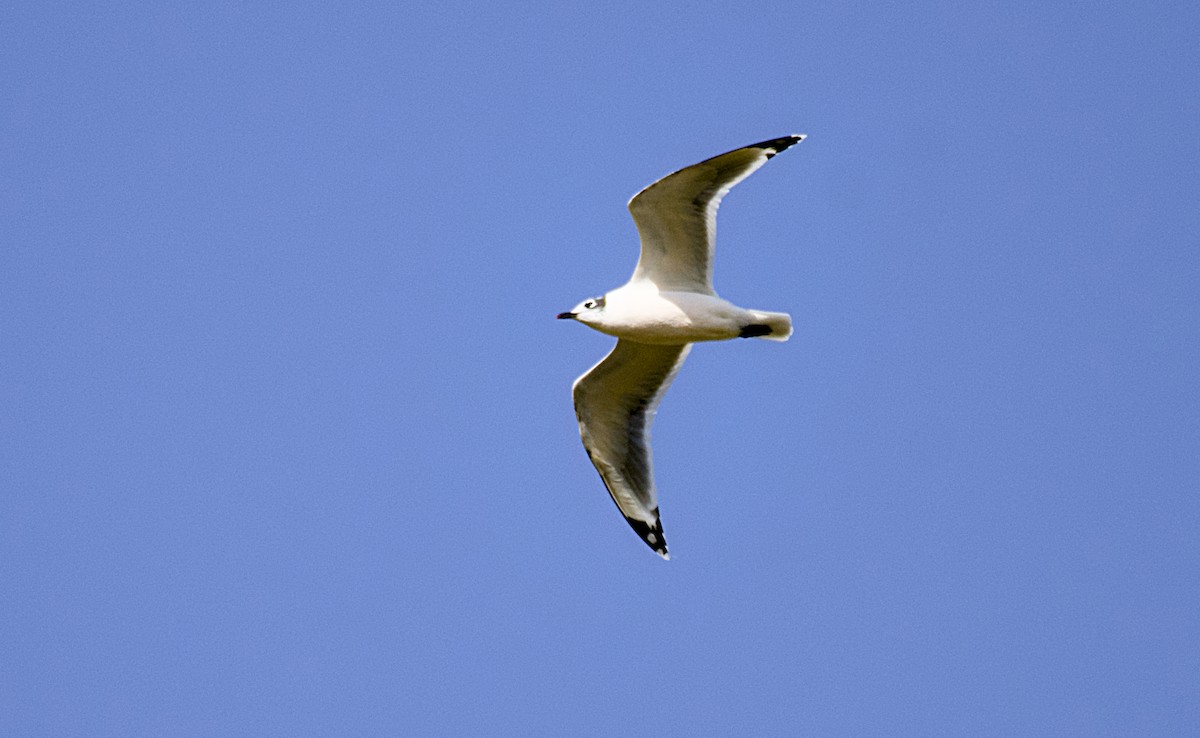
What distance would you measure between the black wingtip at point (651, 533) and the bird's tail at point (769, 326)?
6.61 feet

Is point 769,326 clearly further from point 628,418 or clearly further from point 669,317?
point 628,418

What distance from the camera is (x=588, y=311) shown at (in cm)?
1127

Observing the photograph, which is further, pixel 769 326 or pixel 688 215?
pixel 769 326

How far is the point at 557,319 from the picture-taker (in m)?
11.4

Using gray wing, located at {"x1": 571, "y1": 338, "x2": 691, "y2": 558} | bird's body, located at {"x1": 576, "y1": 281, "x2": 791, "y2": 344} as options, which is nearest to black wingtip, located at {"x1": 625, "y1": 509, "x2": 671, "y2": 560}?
gray wing, located at {"x1": 571, "y1": 338, "x2": 691, "y2": 558}

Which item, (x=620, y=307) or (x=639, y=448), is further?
(x=639, y=448)

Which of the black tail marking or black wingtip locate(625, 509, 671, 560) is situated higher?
the black tail marking

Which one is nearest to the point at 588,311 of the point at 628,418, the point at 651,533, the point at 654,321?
the point at 654,321

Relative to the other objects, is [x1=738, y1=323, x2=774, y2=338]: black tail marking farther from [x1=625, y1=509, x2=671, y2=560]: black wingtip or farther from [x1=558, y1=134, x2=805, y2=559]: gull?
[x1=625, y1=509, x2=671, y2=560]: black wingtip

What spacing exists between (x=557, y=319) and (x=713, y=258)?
47.9 inches

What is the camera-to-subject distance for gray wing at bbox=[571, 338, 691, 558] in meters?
12.0

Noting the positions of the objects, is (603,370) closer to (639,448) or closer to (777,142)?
(639,448)

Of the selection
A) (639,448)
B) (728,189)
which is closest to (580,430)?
(639,448)

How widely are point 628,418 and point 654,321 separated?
1352 millimetres
